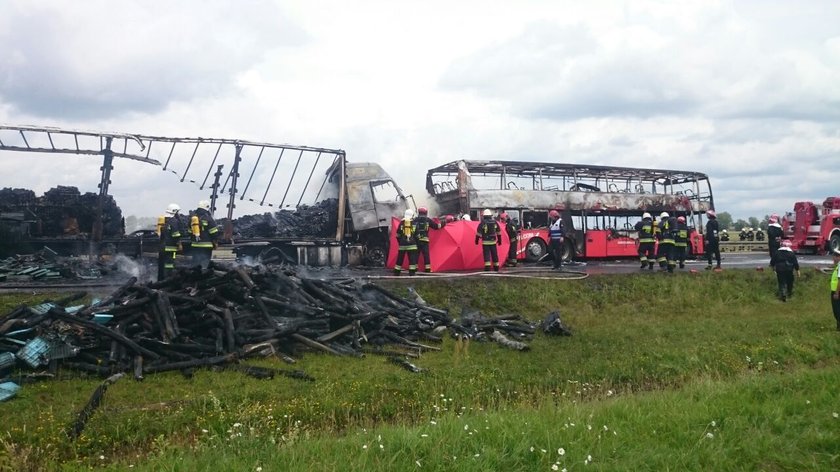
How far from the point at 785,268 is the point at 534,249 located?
25.3 feet

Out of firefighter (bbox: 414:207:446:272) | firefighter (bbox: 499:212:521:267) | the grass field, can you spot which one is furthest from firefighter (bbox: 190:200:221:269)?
firefighter (bbox: 499:212:521:267)

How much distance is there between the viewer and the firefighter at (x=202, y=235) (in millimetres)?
13539

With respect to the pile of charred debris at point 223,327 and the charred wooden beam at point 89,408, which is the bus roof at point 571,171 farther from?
the charred wooden beam at point 89,408

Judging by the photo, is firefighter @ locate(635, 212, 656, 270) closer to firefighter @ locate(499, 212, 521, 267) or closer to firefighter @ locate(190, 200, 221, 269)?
firefighter @ locate(499, 212, 521, 267)

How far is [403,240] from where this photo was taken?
15.9 m

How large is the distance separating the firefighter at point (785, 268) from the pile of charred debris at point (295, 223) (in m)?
12.3

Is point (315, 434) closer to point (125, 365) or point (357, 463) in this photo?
point (357, 463)

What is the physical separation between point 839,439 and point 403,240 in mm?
11067

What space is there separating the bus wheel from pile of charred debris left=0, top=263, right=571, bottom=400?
9389 mm

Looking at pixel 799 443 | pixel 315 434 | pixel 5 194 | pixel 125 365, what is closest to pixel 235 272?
pixel 125 365

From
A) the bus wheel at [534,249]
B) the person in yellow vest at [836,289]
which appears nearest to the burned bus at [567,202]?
the bus wheel at [534,249]

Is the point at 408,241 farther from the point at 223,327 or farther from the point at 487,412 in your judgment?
the point at 487,412

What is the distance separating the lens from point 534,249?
21.8 metres

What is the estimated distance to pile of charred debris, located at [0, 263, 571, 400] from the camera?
846cm
